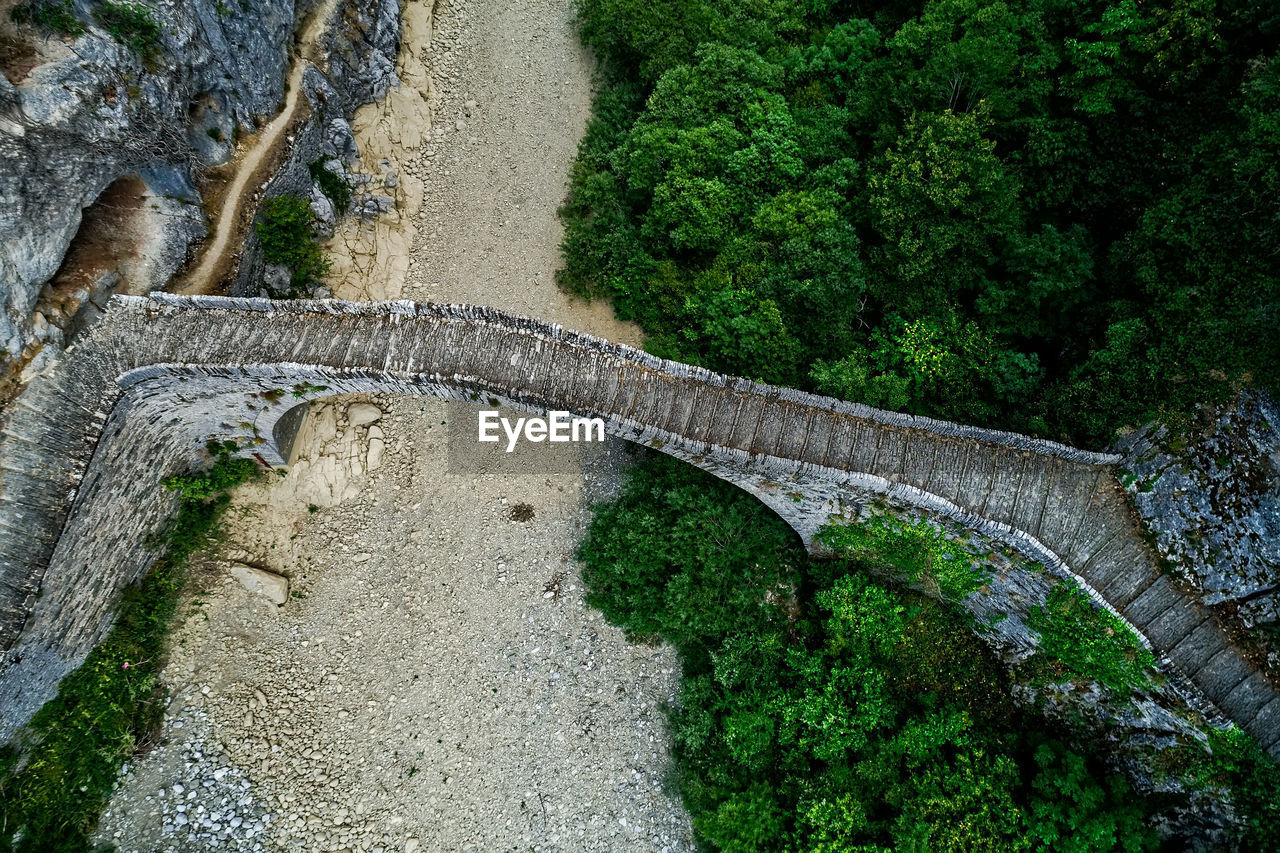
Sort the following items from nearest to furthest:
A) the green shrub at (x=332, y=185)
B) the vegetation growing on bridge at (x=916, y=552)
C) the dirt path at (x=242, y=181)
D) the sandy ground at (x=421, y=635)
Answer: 1. the vegetation growing on bridge at (x=916, y=552)
2. the dirt path at (x=242, y=181)
3. the sandy ground at (x=421, y=635)
4. the green shrub at (x=332, y=185)

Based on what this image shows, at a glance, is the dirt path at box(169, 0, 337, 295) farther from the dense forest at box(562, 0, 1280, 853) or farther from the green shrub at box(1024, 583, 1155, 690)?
the green shrub at box(1024, 583, 1155, 690)

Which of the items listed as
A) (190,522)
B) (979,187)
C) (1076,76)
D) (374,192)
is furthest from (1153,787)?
(374,192)

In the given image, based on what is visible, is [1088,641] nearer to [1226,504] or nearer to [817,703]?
[1226,504]

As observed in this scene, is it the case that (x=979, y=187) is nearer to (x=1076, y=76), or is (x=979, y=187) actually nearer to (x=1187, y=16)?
(x=1076, y=76)

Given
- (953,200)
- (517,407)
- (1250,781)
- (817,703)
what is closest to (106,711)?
(517,407)

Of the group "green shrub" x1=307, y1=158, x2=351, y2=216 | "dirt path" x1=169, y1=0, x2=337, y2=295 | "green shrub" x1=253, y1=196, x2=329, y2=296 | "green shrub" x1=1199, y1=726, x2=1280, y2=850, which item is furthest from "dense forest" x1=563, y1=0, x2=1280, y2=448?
"dirt path" x1=169, y1=0, x2=337, y2=295

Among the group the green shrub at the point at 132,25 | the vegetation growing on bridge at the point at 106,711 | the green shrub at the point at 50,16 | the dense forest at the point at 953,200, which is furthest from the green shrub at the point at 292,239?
the dense forest at the point at 953,200

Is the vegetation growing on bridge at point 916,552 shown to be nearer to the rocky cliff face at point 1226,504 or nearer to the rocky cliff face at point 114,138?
the rocky cliff face at point 1226,504
